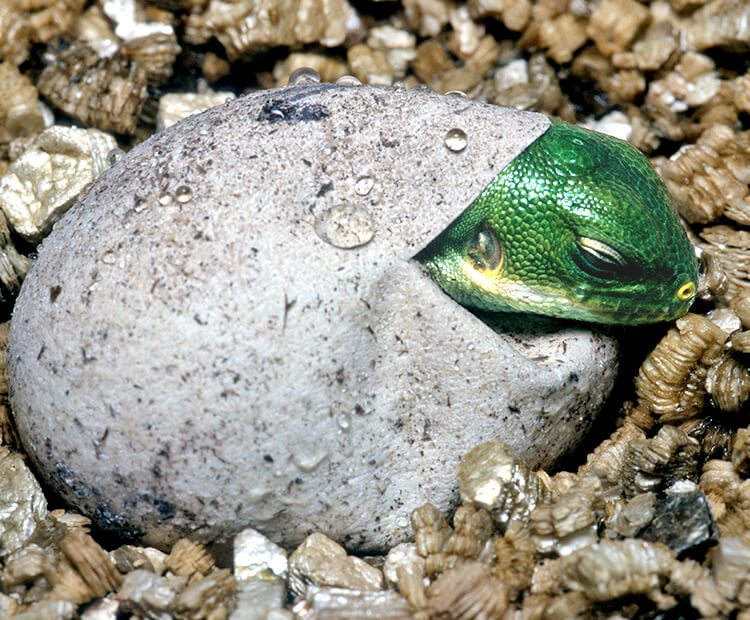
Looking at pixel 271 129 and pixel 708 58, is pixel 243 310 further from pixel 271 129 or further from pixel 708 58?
pixel 708 58

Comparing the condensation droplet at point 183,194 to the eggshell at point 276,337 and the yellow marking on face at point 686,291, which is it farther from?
the yellow marking on face at point 686,291

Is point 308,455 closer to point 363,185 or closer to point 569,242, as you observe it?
point 363,185

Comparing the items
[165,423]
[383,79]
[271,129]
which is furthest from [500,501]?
[383,79]

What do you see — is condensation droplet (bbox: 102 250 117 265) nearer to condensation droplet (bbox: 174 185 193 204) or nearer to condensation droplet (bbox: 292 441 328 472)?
condensation droplet (bbox: 174 185 193 204)

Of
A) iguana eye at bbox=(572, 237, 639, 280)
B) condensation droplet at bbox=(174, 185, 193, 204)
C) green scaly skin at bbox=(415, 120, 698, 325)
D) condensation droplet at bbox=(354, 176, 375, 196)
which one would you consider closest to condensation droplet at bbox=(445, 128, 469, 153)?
green scaly skin at bbox=(415, 120, 698, 325)

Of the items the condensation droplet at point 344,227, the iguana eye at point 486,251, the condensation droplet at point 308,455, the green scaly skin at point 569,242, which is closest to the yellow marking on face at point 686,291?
the green scaly skin at point 569,242

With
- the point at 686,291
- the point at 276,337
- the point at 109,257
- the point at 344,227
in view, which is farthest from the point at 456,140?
the point at 109,257
